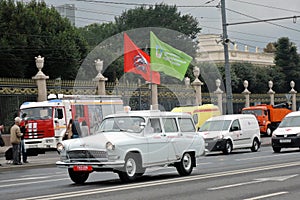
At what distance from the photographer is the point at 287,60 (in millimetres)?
93750

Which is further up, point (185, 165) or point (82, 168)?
point (82, 168)

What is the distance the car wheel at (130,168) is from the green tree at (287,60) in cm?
7529

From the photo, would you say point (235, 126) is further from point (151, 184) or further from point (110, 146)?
point (110, 146)

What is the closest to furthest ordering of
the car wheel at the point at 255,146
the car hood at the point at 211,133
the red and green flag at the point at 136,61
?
the red and green flag at the point at 136,61
the car hood at the point at 211,133
the car wheel at the point at 255,146

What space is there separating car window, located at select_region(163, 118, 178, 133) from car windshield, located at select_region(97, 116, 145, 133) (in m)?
0.96

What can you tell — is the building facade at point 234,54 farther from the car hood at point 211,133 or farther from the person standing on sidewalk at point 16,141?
the person standing on sidewalk at point 16,141

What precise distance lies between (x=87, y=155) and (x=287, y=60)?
80631mm

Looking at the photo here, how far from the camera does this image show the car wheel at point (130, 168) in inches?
641

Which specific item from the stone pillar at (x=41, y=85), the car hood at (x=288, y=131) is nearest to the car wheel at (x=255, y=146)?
the car hood at (x=288, y=131)

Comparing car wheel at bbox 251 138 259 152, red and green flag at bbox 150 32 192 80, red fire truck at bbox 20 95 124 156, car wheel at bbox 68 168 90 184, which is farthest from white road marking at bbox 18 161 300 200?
red fire truck at bbox 20 95 124 156

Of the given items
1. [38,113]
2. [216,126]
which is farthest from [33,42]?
[216,126]

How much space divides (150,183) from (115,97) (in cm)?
2140

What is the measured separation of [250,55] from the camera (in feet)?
296

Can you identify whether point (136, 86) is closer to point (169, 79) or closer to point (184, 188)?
point (169, 79)
